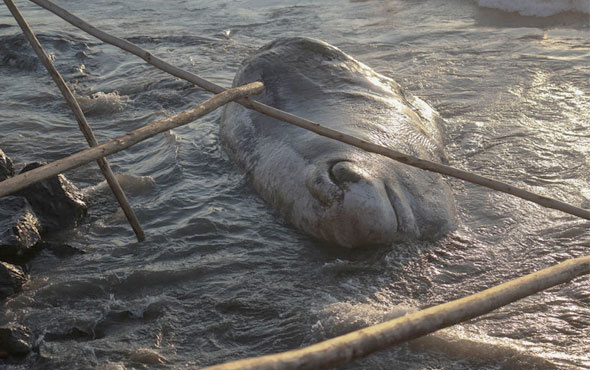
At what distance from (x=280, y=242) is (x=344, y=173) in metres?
0.61

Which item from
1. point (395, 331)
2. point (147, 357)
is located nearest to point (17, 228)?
point (147, 357)

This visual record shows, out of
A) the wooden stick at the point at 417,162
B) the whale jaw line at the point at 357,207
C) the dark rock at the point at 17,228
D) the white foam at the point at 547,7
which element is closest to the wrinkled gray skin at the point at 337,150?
the whale jaw line at the point at 357,207

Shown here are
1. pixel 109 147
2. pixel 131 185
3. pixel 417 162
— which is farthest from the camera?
pixel 131 185

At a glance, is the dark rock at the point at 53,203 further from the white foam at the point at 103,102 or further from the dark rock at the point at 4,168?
the white foam at the point at 103,102

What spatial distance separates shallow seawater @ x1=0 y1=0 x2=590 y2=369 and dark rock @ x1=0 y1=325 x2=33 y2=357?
6 centimetres

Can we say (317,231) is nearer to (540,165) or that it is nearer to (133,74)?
(540,165)

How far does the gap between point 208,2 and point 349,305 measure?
1002 cm

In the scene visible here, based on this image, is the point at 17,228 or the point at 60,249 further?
the point at 60,249

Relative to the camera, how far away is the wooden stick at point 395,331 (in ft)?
5.77

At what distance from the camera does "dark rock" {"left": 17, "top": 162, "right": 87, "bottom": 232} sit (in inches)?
175

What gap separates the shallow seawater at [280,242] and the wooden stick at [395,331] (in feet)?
2.35

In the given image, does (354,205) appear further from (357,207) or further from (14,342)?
(14,342)

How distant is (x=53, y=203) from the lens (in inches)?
176

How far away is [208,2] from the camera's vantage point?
12531 millimetres
